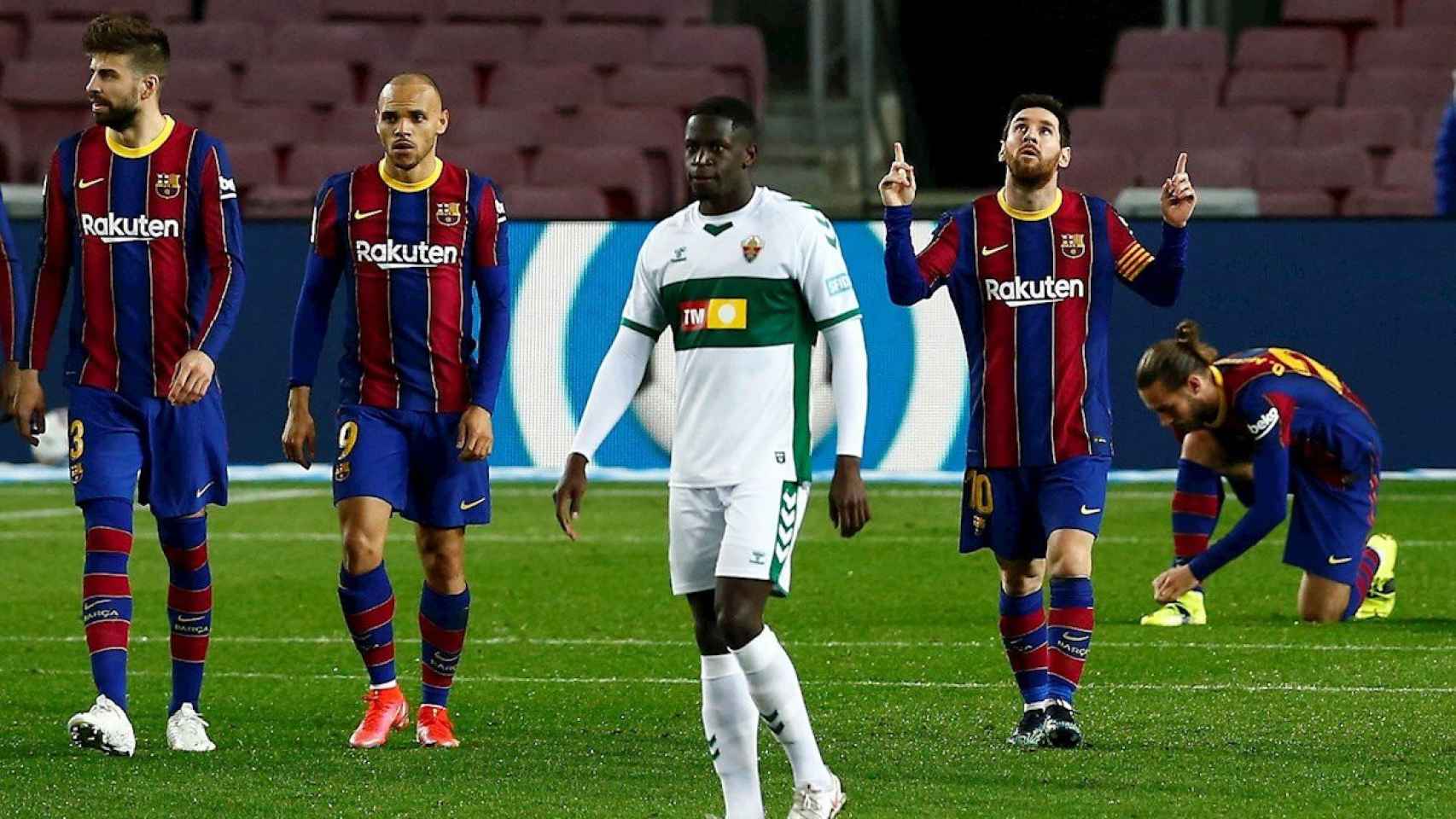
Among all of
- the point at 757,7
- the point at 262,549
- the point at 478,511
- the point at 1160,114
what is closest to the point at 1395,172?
the point at 1160,114

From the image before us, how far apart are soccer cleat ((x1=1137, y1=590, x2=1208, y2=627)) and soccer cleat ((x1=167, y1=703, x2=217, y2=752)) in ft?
13.4

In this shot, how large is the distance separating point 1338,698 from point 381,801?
3.23 metres

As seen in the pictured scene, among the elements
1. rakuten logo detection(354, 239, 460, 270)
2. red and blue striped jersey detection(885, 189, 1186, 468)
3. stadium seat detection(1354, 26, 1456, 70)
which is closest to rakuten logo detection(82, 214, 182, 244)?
rakuten logo detection(354, 239, 460, 270)

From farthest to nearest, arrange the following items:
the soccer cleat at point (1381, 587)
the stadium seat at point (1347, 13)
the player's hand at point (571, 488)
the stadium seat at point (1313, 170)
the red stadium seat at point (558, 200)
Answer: the stadium seat at point (1347, 13), the stadium seat at point (1313, 170), the red stadium seat at point (558, 200), the soccer cleat at point (1381, 587), the player's hand at point (571, 488)

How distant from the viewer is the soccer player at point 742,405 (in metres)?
5.98

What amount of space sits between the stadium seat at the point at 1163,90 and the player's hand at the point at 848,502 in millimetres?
14032

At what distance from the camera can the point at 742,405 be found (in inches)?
239

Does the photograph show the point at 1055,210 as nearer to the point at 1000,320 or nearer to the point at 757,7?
the point at 1000,320

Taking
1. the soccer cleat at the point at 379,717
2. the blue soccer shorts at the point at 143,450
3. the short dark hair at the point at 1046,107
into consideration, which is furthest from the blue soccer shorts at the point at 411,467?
the short dark hair at the point at 1046,107

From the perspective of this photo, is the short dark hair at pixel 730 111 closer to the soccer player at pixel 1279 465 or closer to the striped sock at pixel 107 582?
the striped sock at pixel 107 582

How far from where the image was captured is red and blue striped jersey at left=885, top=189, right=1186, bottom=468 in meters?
7.53

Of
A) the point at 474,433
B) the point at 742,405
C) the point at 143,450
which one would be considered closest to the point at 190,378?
the point at 143,450

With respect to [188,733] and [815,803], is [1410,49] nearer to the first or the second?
[188,733]

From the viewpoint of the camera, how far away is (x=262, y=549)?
12.7 m
